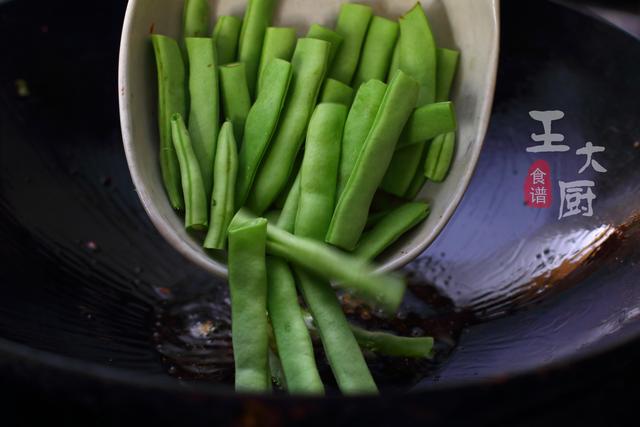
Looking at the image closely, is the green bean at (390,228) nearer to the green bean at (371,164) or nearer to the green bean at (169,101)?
the green bean at (371,164)

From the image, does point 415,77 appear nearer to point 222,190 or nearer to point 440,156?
point 440,156

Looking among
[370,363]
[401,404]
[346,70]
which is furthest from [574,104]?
[401,404]

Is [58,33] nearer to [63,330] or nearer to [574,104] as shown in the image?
[63,330]

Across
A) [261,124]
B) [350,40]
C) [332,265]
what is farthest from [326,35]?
[332,265]

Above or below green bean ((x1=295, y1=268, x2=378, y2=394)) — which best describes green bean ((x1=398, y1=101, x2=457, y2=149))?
above

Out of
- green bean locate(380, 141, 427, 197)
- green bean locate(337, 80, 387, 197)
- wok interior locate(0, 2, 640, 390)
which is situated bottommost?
wok interior locate(0, 2, 640, 390)

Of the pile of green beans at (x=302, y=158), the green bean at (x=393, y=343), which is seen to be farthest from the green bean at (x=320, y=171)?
the green bean at (x=393, y=343)

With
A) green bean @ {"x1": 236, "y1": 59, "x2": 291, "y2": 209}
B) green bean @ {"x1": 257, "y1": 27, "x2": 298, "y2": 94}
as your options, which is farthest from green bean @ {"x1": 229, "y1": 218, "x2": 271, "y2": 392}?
green bean @ {"x1": 257, "y1": 27, "x2": 298, "y2": 94}

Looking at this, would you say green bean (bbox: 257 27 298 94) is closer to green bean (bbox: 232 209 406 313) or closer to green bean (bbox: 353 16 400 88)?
green bean (bbox: 353 16 400 88)
